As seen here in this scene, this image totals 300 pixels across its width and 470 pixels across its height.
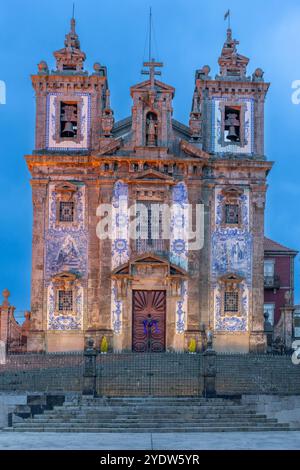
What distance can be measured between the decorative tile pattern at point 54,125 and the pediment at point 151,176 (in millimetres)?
2885

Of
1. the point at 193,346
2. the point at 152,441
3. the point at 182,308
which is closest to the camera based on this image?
the point at 152,441

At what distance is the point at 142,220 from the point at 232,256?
4336mm

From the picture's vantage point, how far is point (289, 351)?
3944cm

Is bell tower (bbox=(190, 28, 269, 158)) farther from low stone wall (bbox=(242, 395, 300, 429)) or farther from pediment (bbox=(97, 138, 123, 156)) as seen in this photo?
low stone wall (bbox=(242, 395, 300, 429))

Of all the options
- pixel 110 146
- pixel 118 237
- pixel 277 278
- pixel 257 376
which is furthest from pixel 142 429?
pixel 277 278

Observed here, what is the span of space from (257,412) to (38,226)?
16.8m

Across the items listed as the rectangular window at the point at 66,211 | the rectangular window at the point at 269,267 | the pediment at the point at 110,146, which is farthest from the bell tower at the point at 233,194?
the rectangular window at the point at 269,267

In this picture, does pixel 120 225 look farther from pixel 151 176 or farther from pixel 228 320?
pixel 228 320

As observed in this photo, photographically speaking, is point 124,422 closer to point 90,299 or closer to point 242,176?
point 90,299

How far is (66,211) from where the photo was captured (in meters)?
40.5

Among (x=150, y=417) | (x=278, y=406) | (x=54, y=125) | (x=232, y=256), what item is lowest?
(x=150, y=417)

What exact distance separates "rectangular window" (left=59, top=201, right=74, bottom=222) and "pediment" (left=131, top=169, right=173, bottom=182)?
3.11m
